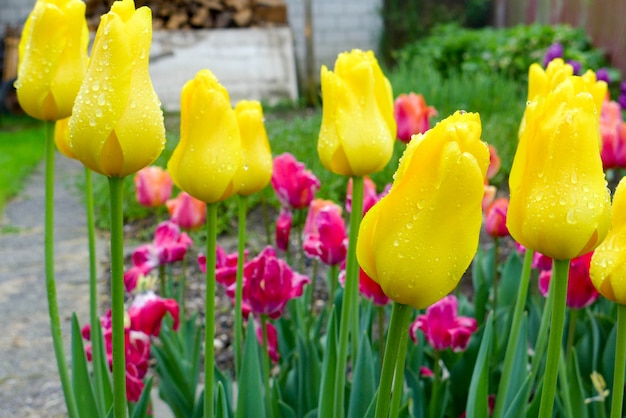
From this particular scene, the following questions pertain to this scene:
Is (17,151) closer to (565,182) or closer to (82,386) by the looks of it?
(82,386)

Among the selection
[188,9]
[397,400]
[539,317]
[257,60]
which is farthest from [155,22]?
[397,400]

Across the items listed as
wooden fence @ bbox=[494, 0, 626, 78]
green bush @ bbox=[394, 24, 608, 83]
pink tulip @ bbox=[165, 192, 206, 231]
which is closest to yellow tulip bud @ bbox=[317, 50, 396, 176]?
pink tulip @ bbox=[165, 192, 206, 231]

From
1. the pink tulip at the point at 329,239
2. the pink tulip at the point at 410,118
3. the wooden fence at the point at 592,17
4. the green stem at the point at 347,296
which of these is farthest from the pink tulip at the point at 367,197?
the wooden fence at the point at 592,17

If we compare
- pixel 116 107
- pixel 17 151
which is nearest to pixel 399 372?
pixel 116 107

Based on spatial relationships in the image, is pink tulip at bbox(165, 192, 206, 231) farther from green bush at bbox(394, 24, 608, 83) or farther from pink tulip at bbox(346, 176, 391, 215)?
green bush at bbox(394, 24, 608, 83)

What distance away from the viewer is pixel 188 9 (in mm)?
8445

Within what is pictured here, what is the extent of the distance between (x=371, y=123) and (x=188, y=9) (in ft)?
25.9

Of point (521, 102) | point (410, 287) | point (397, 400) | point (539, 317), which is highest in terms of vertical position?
point (410, 287)

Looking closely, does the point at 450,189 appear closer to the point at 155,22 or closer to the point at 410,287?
the point at 410,287

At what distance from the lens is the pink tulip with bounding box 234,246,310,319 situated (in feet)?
3.87

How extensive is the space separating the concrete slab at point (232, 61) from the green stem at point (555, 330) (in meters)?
7.00

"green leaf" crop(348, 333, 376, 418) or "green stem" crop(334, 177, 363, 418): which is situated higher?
"green stem" crop(334, 177, 363, 418)

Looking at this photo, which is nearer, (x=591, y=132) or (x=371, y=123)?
(x=591, y=132)

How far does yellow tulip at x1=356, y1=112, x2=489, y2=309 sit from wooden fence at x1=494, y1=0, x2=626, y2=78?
565 cm
